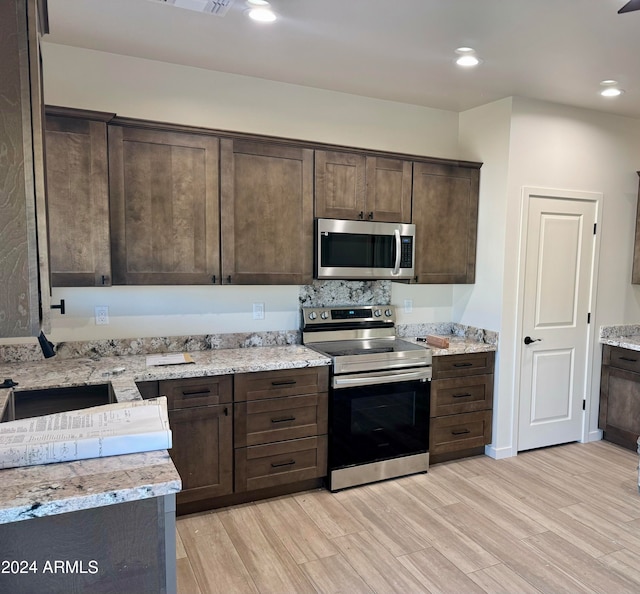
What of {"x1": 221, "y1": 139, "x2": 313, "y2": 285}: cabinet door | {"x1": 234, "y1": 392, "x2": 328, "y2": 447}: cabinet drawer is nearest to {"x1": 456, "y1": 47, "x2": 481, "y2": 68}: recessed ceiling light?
{"x1": 221, "y1": 139, "x2": 313, "y2": 285}: cabinet door

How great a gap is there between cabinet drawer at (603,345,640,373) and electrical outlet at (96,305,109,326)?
3.97 metres

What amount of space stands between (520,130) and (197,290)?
267 cm

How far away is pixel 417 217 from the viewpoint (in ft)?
11.9

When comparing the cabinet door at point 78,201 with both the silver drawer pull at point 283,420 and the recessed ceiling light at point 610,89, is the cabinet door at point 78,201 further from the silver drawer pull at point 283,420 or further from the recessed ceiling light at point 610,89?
the recessed ceiling light at point 610,89

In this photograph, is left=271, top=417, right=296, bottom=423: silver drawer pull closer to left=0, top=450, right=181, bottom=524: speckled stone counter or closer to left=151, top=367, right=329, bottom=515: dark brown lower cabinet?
left=151, top=367, right=329, bottom=515: dark brown lower cabinet

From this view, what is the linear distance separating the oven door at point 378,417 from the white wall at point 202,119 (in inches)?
29.1

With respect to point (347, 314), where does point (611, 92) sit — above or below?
above

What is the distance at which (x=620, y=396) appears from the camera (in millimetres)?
4020

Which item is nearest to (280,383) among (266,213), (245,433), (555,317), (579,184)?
(245,433)

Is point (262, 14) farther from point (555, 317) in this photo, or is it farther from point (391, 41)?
point (555, 317)

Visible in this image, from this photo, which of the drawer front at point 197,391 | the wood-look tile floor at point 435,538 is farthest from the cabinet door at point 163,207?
the wood-look tile floor at point 435,538

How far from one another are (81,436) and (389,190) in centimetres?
269

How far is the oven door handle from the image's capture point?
10.2ft

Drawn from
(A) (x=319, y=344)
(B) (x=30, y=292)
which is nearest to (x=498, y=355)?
(A) (x=319, y=344)
